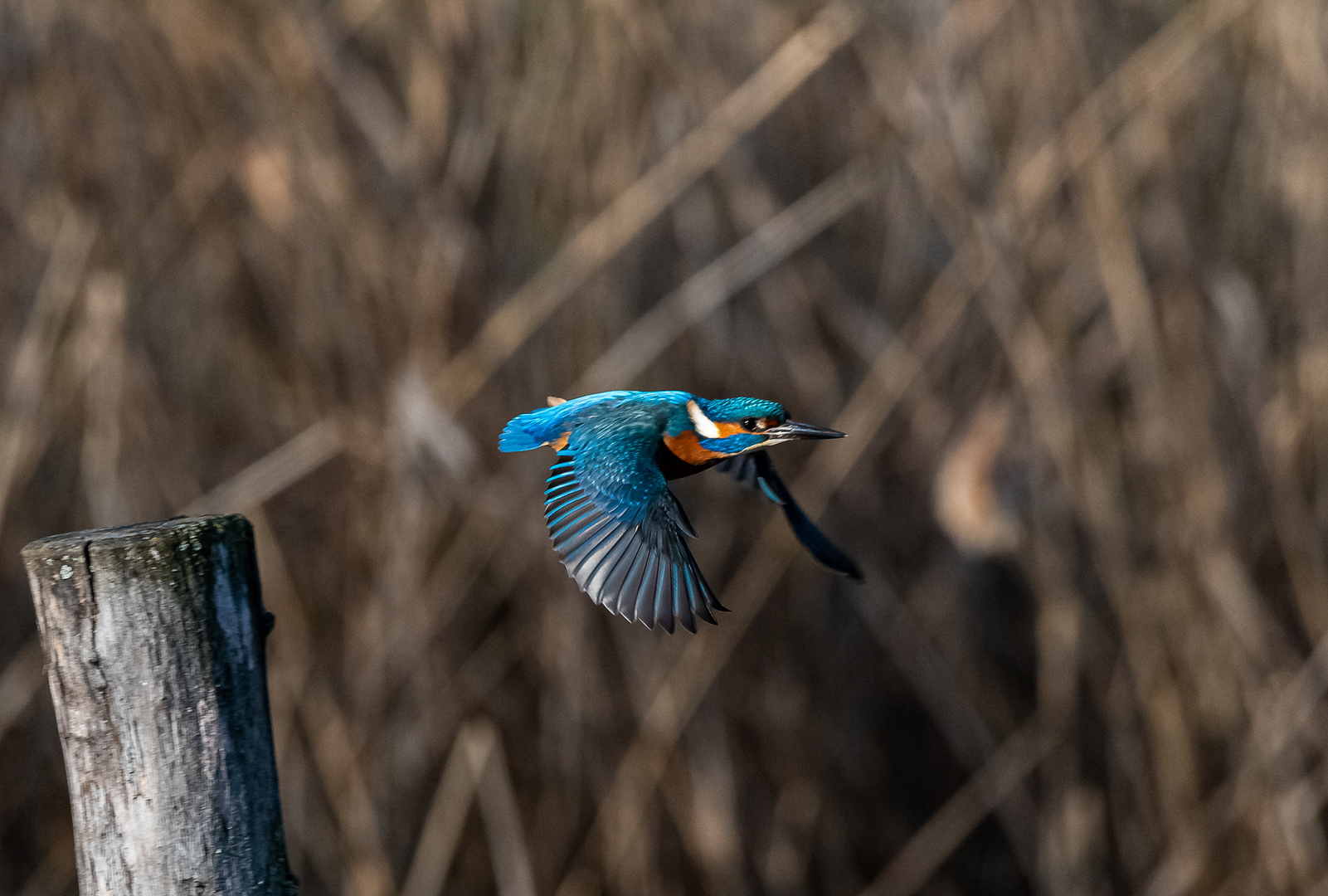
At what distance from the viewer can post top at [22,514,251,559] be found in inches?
42.8

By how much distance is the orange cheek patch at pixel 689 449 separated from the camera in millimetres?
1215

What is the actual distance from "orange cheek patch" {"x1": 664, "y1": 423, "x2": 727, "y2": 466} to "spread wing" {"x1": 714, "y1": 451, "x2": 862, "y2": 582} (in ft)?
0.58

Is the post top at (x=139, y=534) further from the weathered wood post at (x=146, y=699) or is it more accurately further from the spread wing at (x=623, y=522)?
the spread wing at (x=623, y=522)

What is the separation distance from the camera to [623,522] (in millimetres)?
1184

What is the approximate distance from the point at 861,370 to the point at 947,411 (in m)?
0.23

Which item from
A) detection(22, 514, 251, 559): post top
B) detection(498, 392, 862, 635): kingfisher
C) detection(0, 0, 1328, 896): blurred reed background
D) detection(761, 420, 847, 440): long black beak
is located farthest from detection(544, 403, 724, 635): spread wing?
detection(0, 0, 1328, 896): blurred reed background

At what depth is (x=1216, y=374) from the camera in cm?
270

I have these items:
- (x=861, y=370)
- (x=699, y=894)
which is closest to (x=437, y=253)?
(x=861, y=370)

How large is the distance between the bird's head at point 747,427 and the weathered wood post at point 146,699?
48 centimetres

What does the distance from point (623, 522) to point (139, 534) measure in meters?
0.45

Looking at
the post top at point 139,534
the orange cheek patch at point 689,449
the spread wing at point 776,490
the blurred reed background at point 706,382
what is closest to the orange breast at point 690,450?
the orange cheek patch at point 689,449

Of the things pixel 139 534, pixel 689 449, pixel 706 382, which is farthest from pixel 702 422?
pixel 706 382

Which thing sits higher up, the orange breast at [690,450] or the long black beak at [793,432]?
the orange breast at [690,450]

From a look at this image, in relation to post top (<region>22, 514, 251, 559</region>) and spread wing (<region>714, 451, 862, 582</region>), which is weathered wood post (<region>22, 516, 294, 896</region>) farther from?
spread wing (<region>714, 451, 862, 582</region>)
